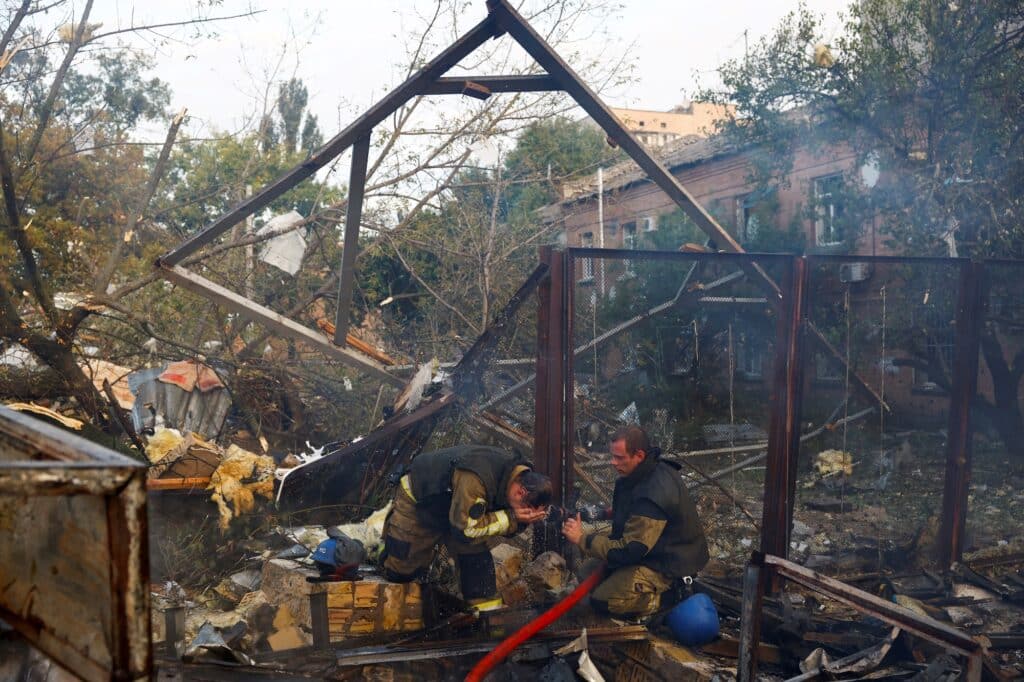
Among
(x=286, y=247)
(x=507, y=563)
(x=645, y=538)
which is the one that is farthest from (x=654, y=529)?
(x=286, y=247)

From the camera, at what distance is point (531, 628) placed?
14.2 ft

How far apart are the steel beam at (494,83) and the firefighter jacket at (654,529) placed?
108 inches

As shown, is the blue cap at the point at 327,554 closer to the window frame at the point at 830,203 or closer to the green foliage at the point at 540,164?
the green foliage at the point at 540,164

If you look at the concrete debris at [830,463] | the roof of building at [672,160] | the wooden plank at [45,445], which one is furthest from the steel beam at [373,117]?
the roof of building at [672,160]

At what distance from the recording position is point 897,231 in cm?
1021

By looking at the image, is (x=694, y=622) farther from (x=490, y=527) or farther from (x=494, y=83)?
(x=494, y=83)

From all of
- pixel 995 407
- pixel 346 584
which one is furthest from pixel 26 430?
pixel 995 407

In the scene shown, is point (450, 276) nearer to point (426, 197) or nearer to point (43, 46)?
point (426, 197)

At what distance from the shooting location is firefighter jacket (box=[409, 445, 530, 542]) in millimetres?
4715

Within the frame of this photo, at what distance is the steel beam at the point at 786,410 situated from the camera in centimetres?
533

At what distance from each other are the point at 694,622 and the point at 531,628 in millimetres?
932

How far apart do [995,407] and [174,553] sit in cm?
918

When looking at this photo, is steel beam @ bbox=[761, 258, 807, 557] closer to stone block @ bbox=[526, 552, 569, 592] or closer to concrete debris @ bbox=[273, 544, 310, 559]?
stone block @ bbox=[526, 552, 569, 592]

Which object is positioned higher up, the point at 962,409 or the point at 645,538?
the point at 962,409
